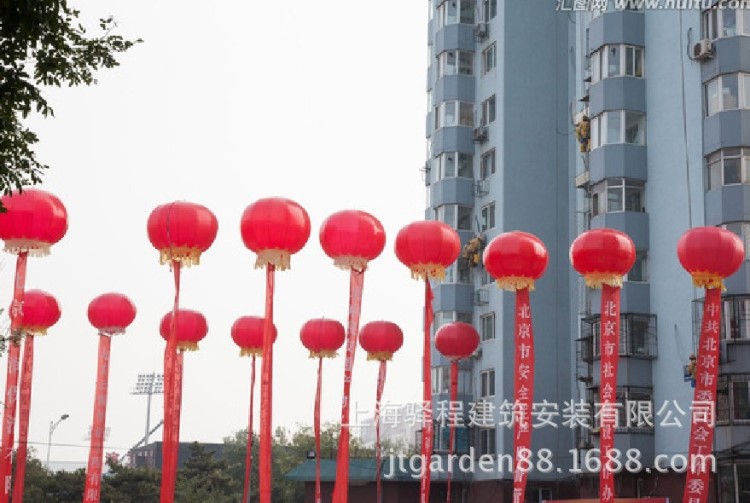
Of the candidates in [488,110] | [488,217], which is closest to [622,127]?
[488,217]

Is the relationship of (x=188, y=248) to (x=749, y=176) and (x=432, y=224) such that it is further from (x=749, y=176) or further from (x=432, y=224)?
(x=749, y=176)

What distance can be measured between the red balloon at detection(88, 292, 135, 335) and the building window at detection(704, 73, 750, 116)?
1221 cm

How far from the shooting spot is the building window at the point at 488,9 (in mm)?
31659

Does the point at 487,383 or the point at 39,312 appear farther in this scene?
the point at 487,383

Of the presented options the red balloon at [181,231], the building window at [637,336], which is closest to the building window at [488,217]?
the building window at [637,336]

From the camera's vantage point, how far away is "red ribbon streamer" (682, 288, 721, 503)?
16391 mm

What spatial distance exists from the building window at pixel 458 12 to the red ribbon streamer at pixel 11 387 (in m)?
18.7

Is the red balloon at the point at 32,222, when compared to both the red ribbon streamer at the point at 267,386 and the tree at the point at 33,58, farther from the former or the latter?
the tree at the point at 33,58

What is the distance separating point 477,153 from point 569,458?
28.5 feet

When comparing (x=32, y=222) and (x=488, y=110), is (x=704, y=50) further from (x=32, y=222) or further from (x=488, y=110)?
(x=32, y=222)

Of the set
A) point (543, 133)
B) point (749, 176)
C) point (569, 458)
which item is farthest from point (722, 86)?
point (569, 458)

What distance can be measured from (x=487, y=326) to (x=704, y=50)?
10.0 m

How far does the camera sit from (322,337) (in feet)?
69.2
